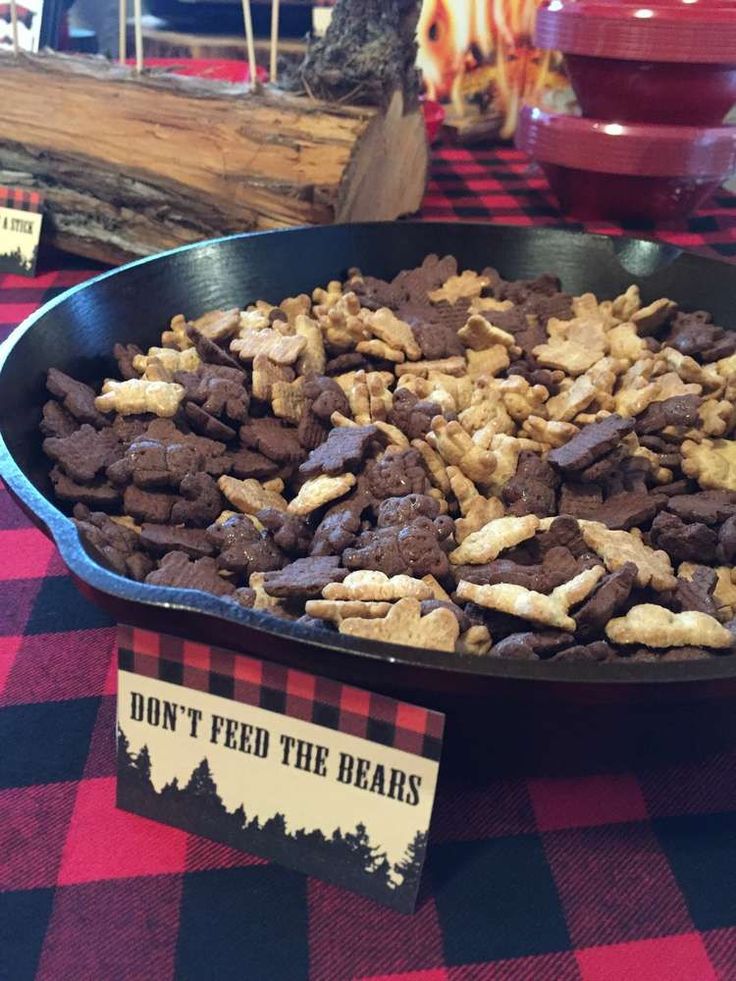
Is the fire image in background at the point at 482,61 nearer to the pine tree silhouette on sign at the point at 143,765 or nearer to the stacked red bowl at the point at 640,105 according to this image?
the stacked red bowl at the point at 640,105

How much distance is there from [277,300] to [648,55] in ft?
2.34

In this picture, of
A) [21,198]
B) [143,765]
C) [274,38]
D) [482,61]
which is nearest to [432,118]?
[482,61]

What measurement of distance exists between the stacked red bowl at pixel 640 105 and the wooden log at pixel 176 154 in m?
0.28

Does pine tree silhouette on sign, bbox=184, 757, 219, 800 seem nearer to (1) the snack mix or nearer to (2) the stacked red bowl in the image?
(1) the snack mix

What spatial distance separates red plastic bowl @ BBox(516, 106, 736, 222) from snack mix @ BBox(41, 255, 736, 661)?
0.46 metres

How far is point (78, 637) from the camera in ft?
2.50

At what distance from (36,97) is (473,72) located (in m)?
1.07

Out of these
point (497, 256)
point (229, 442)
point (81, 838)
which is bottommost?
point (81, 838)

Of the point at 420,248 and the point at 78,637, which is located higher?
the point at 420,248

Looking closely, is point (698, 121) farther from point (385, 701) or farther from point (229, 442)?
point (385, 701)

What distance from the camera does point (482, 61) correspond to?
2021mm

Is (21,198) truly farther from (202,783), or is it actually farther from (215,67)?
(202,783)

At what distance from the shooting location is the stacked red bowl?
127cm

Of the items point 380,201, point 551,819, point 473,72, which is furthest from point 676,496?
point 473,72
